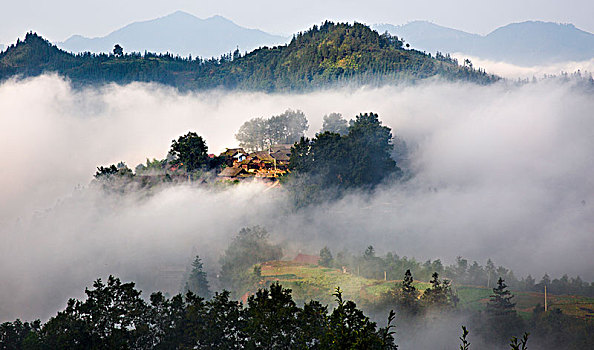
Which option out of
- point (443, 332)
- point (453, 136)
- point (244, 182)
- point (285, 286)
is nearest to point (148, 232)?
point (244, 182)

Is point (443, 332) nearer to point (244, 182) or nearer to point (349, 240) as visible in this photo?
point (349, 240)

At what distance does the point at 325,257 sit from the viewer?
69.4 meters

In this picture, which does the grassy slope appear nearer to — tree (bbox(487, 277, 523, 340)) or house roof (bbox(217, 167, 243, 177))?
tree (bbox(487, 277, 523, 340))

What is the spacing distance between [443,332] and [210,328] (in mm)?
21161

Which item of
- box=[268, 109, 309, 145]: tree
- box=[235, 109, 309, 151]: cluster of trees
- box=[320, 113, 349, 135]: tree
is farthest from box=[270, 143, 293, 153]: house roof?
box=[320, 113, 349, 135]: tree

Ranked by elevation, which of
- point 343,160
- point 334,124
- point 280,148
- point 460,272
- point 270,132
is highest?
point 334,124

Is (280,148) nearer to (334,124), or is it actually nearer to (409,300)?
(334,124)

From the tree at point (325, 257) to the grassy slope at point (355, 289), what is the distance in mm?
1066

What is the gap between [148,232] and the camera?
293ft

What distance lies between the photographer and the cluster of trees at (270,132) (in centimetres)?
11344

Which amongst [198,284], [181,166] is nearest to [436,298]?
[198,284]

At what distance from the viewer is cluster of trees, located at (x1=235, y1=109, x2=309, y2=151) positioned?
113438 mm

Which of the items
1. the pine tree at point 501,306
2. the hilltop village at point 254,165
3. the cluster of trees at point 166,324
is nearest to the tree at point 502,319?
the pine tree at point 501,306

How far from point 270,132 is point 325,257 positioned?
160 feet
